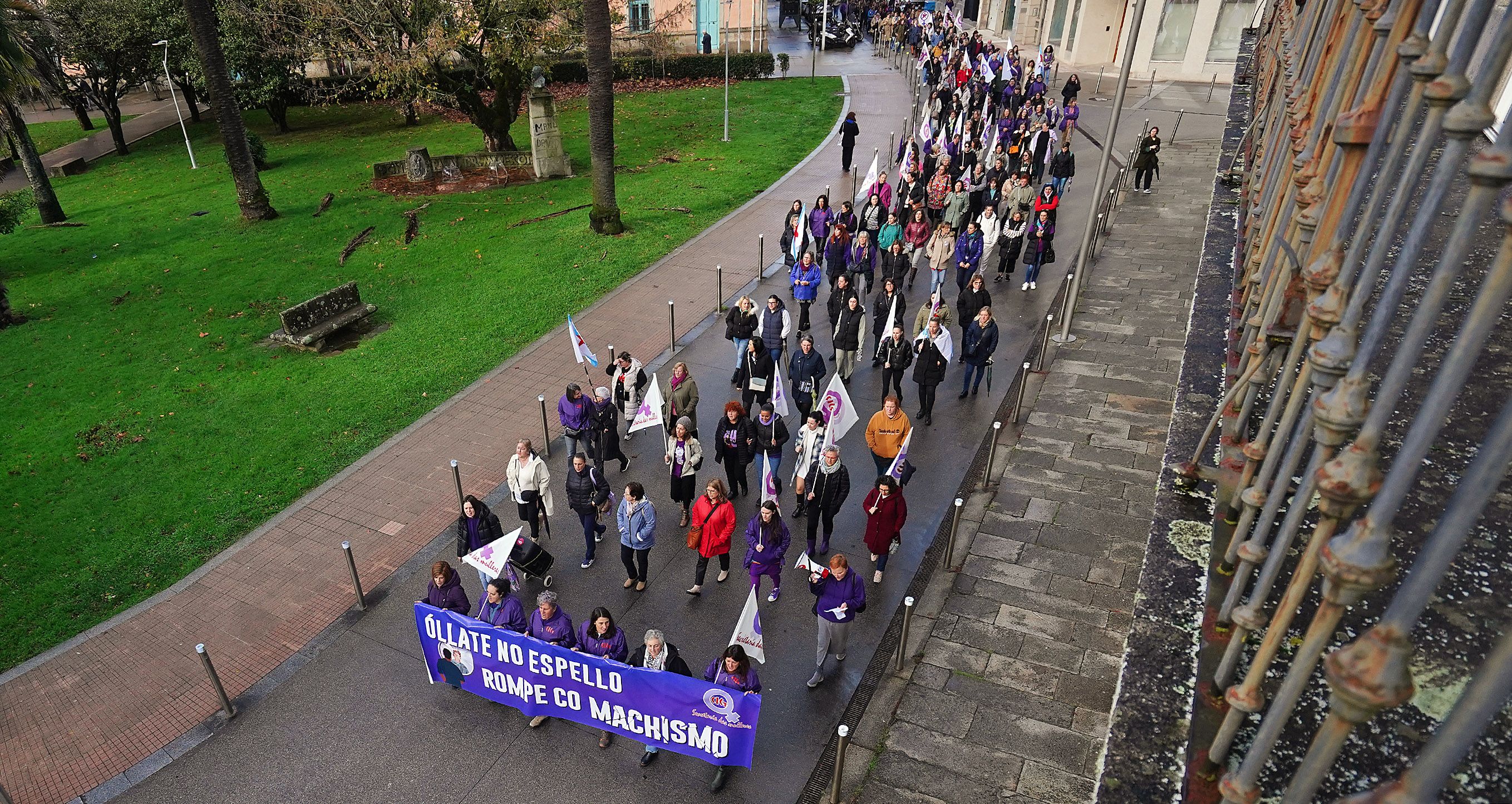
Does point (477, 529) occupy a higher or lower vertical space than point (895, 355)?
lower

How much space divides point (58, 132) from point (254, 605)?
41.1 m

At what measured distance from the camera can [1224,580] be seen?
16.2 ft

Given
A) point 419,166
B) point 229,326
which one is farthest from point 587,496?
point 419,166

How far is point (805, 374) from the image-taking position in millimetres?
12086

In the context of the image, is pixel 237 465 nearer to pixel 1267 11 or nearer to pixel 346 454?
pixel 346 454

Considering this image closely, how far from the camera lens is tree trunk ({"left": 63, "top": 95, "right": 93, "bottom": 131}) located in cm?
3603

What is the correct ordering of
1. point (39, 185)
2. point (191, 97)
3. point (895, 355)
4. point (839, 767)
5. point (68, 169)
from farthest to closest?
1. point (191, 97)
2. point (68, 169)
3. point (39, 185)
4. point (895, 355)
5. point (839, 767)

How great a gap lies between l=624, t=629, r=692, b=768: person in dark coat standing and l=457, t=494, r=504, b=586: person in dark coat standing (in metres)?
2.44

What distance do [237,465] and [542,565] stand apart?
243 inches

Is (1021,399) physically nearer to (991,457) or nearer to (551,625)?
(991,457)

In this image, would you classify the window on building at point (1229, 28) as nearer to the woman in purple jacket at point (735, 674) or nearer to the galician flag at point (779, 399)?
the galician flag at point (779, 399)

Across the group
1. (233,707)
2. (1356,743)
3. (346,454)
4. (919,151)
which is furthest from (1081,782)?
(919,151)

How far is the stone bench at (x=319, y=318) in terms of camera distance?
16.1 metres

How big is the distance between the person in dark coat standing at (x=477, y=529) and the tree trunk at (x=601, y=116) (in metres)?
13.1
